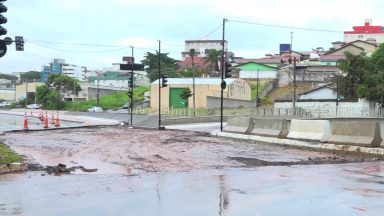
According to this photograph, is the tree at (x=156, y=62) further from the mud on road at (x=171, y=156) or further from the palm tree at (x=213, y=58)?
the mud on road at (x=171, y=156)

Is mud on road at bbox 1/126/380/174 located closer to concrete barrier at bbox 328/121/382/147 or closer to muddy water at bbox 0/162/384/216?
concrete barrier at bbox 328/121/382/147

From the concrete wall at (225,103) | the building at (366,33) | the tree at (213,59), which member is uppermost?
the building at (366,33)

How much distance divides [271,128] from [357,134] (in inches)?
277

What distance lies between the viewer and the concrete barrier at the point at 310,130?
2273cm

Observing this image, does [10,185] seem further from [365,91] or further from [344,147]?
[365,91]

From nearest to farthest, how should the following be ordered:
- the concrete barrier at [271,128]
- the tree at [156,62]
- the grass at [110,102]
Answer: the concrete barrier at [271,128], the grass at [110,102], the tree at [156,62]

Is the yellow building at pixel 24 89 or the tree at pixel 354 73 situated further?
the yellow building at pixel 24 89

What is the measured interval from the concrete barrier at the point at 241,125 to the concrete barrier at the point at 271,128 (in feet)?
2.14

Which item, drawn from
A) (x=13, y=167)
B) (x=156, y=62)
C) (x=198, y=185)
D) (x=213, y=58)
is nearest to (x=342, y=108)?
(x=13, y=167)

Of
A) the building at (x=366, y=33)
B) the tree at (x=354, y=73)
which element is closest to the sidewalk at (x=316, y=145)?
the tree at (x=354, y=73)

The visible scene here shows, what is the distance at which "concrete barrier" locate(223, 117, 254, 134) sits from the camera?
30147mm

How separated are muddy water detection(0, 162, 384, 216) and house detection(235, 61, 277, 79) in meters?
101

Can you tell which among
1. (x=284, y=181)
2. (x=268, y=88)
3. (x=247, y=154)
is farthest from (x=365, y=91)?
(x=284, y=181)

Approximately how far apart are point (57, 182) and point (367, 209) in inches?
268
